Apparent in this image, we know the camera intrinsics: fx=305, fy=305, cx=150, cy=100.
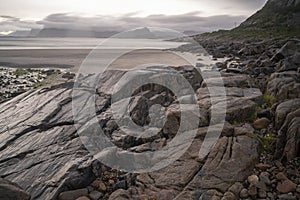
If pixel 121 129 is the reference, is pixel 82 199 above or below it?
below

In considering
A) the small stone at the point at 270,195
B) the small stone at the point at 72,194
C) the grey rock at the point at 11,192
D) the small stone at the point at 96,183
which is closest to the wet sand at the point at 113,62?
the small stone at the point at 96,183

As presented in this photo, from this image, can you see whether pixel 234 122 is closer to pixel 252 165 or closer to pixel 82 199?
pixel 252 165

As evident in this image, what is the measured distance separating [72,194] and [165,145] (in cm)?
352

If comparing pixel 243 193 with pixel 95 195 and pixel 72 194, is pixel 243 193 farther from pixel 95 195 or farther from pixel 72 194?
pixel 72 194

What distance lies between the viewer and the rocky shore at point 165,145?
8.89m

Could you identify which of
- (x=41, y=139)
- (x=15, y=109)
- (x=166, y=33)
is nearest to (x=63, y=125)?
(x=41, y=139)

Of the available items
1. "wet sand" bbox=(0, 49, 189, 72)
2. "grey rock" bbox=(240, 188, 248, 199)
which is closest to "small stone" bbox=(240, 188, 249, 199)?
"grey rock" bbox=(240, 188, 248, 199)

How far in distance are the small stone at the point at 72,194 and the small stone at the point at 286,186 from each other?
5.74 metres

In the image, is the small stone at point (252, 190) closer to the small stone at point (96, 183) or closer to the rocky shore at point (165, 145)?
the rocky shore at point (165, 145)

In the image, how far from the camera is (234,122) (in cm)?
1165

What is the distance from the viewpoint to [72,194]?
9289mm

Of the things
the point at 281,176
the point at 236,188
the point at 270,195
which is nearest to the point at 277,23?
the point at 281,176

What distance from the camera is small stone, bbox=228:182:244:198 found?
8.54 m

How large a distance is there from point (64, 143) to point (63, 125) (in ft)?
5.26
